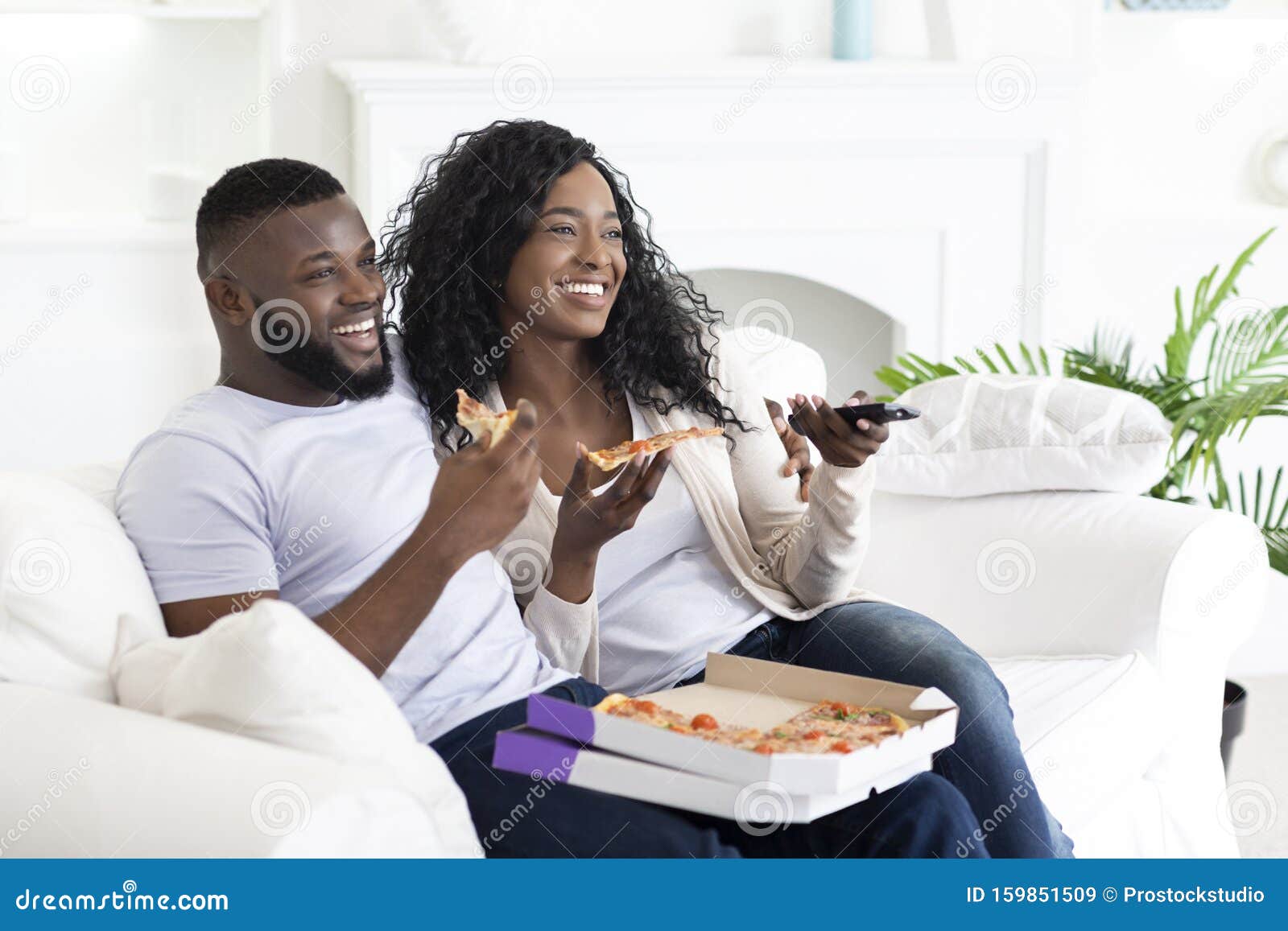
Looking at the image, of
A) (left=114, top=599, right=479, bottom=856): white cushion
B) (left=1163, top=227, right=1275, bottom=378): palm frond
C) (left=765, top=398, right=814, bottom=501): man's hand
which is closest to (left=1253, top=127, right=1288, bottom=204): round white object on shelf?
(left=1163, top=227, right=1275, bottom=378): palm frond

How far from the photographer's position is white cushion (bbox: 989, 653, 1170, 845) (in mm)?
1789

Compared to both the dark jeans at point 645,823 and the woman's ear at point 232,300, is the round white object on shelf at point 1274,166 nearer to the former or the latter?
the dark jeans at point 645,823

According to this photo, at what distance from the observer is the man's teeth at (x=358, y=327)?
1.57m

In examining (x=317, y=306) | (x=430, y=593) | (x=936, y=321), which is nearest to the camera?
(x=430, y=593)

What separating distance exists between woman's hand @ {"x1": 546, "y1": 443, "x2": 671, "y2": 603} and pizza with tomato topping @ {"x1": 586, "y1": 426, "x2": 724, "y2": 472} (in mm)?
12

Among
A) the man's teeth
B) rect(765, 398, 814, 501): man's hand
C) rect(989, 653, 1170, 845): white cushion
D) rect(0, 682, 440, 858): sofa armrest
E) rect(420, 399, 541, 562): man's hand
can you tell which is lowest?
rect(989, 653, 1170, 845): white cushion

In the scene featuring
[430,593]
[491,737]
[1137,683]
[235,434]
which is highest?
[235,434]

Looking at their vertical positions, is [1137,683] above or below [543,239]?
below

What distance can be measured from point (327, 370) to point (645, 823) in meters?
0.59

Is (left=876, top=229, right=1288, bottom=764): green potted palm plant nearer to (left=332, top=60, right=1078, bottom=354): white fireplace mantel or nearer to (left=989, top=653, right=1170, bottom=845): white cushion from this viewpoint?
(left=332, top=60, right=1078, bottom=354): white fireplace mantel
